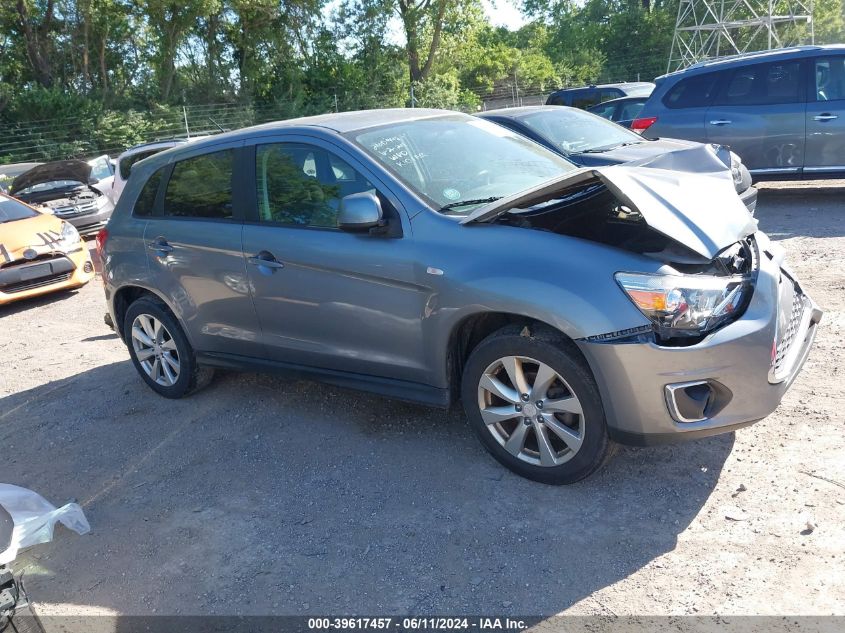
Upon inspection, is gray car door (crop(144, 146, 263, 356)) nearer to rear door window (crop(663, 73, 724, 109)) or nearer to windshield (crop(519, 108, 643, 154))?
windshield (crop(519, 108, 643, 154))

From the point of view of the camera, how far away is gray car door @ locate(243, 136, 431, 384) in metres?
3.96

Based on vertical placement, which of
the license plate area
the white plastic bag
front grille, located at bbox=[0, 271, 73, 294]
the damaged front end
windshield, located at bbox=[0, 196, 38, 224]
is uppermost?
the damaged front end

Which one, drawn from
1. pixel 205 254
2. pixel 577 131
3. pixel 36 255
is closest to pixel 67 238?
pixel 36 255

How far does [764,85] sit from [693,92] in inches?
33.4

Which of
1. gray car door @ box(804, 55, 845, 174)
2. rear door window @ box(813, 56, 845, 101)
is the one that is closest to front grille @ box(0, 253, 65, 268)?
gray car door @ box(804, 55, 845, 174)

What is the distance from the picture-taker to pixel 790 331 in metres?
3.64

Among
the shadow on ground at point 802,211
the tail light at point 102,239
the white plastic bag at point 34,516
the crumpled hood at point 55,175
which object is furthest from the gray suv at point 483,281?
the crumpled hood at point 55,175

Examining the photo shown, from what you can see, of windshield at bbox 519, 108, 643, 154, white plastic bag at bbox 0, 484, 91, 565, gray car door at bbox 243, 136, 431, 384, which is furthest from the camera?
windshield at bbox 519, 108, 643, 154

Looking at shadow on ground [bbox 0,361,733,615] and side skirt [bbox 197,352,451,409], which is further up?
side skirt [bbox 197,352,451,409]

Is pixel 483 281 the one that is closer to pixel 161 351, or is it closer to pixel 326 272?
pixel 326 272

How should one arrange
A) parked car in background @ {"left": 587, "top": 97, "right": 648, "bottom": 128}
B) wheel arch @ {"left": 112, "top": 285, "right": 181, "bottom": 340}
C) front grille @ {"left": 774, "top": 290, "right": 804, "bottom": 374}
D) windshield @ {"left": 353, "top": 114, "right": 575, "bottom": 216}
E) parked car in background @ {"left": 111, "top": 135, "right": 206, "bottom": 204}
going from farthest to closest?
parked car in background @ {"left": 111, "top": 135, "right": 206, "bottom": 204} < parked car in background @ {"left": 587, "top": 97, "right": 648, "bottom": 128} < wheel arch @ {"left": 112, "top": 285, "right": 181, "bottom": 340} < windshield @ {"left": 353, "top": 114, "right": 575, "bottom": 216} < front grille @ {"left": 774, "top": 290, "right": 804, "bottom": 374}

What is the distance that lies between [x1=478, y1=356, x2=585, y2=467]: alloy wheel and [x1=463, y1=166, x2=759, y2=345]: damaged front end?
0.55m

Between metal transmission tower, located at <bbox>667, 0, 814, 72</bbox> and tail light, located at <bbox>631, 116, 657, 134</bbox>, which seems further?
metal transmission tower, located at <bbox>667, 0, 814, 72</bbox>

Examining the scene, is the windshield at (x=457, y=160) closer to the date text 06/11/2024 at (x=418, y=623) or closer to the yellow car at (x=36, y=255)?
the date text 06/11/2024 at (x=418, y=623)
